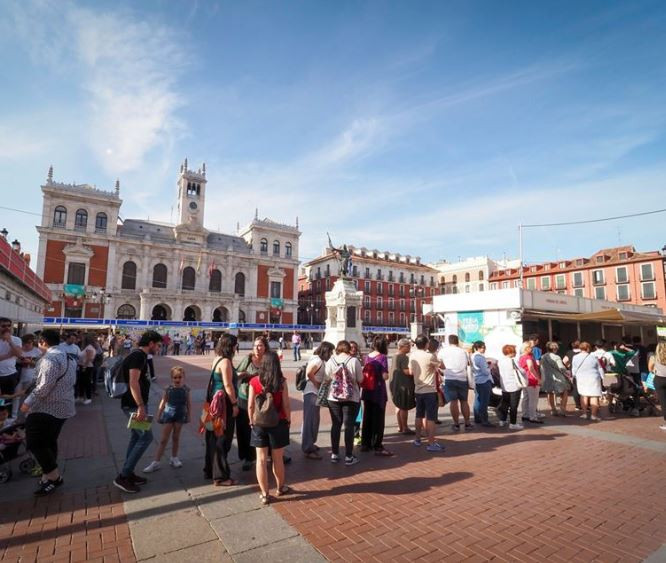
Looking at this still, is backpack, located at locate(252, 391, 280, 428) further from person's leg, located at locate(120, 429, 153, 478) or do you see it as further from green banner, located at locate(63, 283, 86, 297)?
green banner, located at locate(63, 283, 86, 297)

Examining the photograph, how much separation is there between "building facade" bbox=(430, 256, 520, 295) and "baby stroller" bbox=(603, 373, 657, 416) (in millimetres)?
51833

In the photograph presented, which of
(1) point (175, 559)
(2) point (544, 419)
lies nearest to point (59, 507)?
(1) point (175, 559)

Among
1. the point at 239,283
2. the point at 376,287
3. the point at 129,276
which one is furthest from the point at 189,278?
the point at 376,287

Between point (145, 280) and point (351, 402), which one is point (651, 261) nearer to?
point (351, 402)

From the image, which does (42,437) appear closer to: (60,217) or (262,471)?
(262,471)

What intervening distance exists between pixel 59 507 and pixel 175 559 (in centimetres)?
168

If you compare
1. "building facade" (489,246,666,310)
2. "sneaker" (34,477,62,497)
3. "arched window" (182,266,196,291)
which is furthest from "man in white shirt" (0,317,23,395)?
"building facade" (489,246,666,310)

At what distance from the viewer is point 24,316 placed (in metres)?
17.3

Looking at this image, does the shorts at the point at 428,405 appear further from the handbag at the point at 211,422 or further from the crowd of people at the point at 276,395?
the handbag at the point at 211,422

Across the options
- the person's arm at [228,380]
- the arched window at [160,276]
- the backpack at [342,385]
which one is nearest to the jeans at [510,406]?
the backpack at [342,385]

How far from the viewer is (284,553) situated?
3.14m

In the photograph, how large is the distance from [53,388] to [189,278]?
154 ft

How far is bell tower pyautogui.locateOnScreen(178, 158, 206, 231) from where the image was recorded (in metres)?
52.8

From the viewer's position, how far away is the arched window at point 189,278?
158 ft
